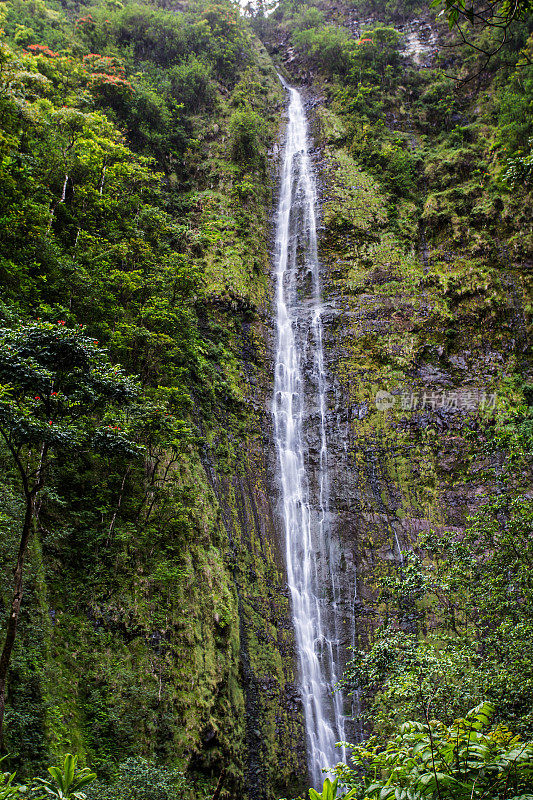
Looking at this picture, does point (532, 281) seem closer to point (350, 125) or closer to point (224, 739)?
point (350, 125)

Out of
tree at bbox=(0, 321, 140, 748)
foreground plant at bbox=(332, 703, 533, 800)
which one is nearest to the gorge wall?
tree at bbox=(0, 321, 140, 748)

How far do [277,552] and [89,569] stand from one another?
754 cm

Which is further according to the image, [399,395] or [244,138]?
[244,138]

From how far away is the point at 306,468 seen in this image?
1727cm

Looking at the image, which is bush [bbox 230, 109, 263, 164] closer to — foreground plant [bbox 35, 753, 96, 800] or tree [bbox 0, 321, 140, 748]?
tree [bbox 0, 321, 140, 748]

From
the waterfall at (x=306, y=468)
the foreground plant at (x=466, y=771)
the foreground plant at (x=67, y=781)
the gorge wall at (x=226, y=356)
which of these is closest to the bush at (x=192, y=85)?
the gorge wall at (x=226, y=356)

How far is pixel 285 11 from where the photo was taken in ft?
137

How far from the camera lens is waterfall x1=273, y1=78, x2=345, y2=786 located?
13.3m

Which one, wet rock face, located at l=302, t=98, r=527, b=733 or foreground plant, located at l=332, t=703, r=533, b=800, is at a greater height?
wet rock face, located at l=302, t=98, r=527, b=733

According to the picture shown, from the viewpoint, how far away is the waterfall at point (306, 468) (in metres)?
13.3
